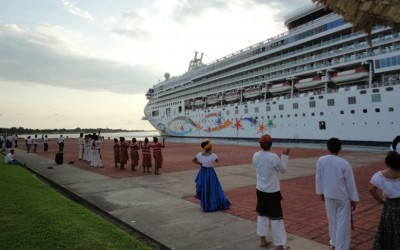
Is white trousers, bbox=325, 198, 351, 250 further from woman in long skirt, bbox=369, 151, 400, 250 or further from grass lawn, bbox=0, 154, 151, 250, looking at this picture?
grass lawn, bbox=0, 154, 151, 250

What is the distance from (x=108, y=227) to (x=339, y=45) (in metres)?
29.3

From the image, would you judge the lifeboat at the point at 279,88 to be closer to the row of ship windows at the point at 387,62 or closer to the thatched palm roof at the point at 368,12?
the row of ship windows at the point at 387,62

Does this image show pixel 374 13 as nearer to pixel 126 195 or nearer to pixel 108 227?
pixel 108 227

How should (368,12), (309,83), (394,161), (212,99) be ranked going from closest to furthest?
(394,161) < (368,12) < (309,83) < (212,99)

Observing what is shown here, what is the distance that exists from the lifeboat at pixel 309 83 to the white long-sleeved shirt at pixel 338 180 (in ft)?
90.2

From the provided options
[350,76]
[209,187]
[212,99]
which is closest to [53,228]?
[209,187]

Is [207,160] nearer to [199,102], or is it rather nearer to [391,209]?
[391,209]

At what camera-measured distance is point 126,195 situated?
784 centimetres

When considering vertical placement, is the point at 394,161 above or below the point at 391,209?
above

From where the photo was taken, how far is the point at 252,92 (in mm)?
38094

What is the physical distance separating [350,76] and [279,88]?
8513mm

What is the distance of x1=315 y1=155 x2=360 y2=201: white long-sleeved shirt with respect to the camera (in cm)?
370

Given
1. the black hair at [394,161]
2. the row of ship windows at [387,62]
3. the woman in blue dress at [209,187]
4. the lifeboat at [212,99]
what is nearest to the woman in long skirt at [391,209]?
the black hair at [394,161]

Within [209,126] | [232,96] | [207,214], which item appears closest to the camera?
[207,214]
